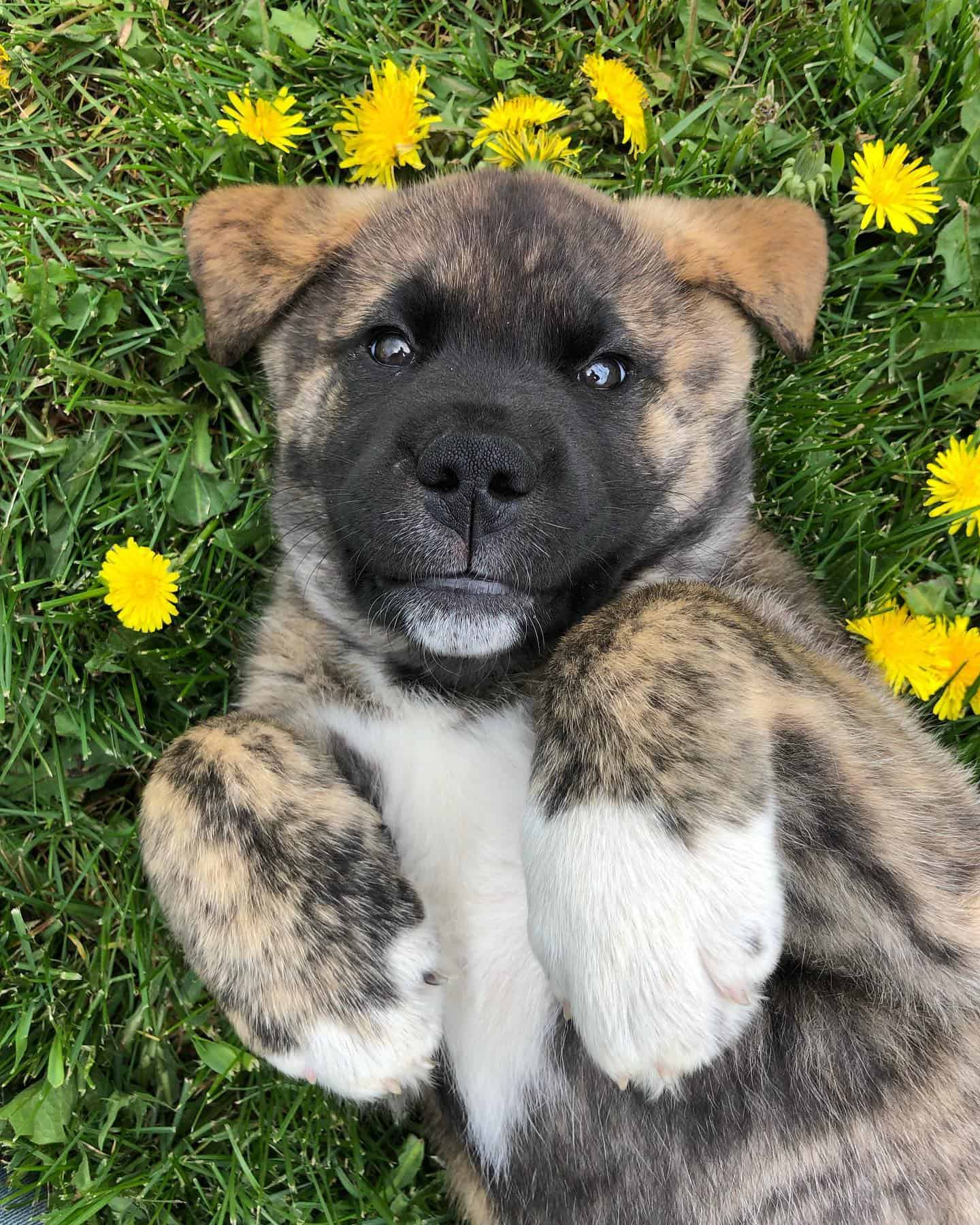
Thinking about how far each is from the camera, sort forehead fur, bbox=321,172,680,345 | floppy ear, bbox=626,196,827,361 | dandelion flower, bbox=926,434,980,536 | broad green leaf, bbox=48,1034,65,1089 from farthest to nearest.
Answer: dandelion flower, bbox=926,434,980,536 → broad green leaf, bbox=48,1034,65,1089 → floppy ear, bbox=626,196,827,361 → forehead fur, bbox=321,172,680,345

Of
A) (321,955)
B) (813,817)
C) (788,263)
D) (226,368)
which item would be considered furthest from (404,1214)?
(788,263)

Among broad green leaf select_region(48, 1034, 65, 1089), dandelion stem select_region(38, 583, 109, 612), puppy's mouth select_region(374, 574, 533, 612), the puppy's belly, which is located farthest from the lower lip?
broad green leaf select_region(48, 1034, 65, 1089)

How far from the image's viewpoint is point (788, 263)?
257 centimetres

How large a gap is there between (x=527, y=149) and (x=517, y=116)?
0.10 meters

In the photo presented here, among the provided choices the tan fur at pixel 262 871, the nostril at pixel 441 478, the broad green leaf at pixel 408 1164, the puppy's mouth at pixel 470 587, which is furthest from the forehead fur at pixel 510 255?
the broad green leaf at pixel 408 1164

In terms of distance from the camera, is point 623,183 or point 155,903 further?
point 623,183

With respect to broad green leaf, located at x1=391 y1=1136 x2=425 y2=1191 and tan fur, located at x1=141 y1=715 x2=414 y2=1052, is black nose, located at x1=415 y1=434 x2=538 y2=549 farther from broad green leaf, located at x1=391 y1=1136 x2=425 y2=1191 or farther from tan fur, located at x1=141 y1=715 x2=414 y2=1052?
broad green leaf, located at x1=391 y1=1136 x2=425 y2=1191

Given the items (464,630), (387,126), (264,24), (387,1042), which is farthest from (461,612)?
(264,24)

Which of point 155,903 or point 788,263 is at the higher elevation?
point 788,263

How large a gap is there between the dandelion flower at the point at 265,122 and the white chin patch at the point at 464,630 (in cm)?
176

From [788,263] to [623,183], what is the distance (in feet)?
3.06

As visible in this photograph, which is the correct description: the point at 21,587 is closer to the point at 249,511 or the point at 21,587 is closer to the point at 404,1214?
the point at 249,511

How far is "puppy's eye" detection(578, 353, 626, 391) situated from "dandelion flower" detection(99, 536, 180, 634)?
136 centimetres

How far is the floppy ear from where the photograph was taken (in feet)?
8.36
